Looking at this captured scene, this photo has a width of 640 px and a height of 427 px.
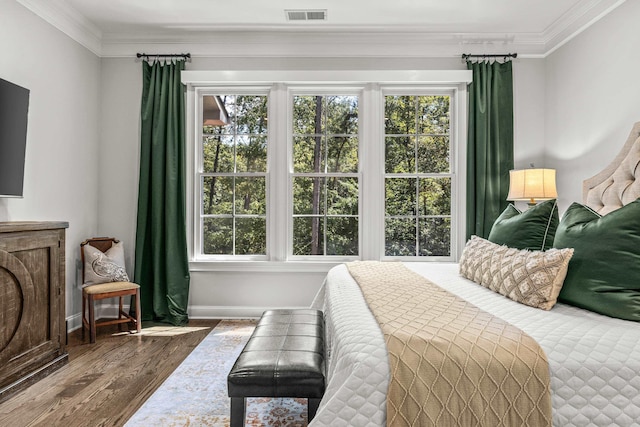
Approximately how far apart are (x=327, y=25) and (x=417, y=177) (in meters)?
1.68

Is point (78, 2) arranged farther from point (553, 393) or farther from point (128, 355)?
point (553, 393)

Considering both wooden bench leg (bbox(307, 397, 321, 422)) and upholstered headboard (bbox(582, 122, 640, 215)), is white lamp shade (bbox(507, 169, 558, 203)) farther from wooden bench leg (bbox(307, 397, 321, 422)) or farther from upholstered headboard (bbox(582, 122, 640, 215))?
wooden bench leg (bbox(307, 397, 321, 422))

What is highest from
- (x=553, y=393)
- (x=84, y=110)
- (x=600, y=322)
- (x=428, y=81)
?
(x=428, y=81)

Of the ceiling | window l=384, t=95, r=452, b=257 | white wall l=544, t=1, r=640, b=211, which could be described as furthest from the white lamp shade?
the ceiling

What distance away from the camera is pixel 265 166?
406 cm

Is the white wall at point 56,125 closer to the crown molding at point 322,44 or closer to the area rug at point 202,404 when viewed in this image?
the crown molding at point 322,44

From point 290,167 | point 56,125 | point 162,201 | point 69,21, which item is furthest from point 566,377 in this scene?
point 69,21

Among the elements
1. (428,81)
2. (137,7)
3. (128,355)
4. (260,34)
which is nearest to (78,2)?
(137,7)

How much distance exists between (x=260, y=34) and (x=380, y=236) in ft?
7.46

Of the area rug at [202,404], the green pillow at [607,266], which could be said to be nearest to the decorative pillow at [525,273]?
the green pillow at [607,266]

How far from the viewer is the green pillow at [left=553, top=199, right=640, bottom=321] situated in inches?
62.6

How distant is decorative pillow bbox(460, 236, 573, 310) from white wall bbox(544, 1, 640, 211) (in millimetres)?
1628

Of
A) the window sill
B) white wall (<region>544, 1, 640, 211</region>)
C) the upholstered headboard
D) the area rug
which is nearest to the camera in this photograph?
the area rug

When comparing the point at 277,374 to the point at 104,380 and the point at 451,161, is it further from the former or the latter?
the point at 451,161
